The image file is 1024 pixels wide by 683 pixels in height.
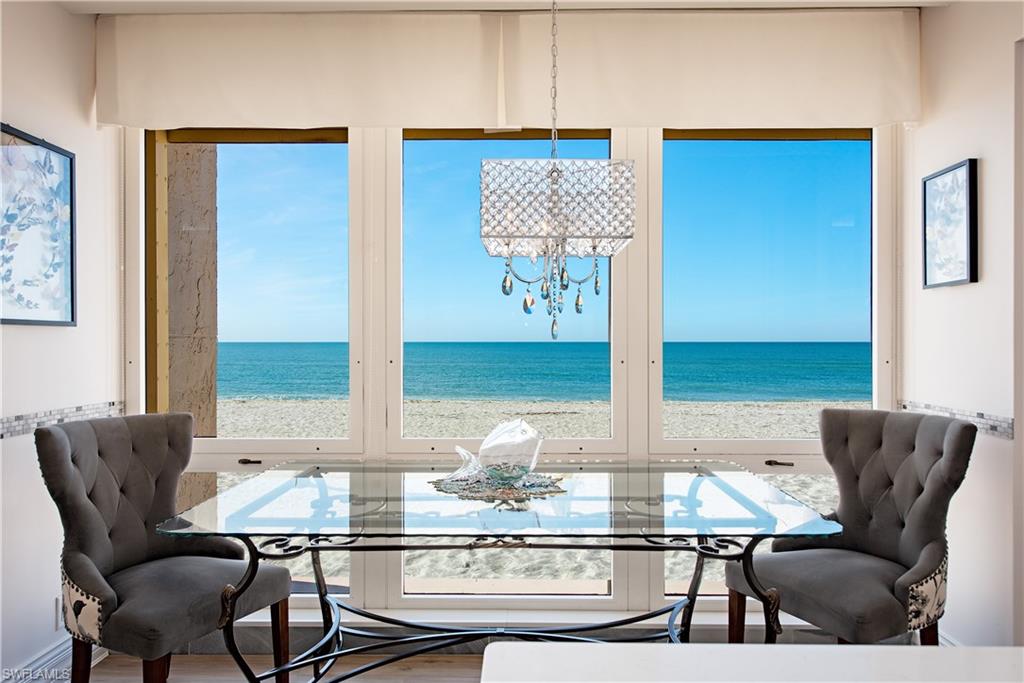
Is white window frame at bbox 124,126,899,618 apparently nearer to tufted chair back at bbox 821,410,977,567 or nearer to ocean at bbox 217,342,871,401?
ocean at bbox 217,342,871,401

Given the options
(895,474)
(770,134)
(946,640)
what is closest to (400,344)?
(770,134)

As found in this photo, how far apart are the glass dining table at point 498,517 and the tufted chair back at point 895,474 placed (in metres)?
0.39

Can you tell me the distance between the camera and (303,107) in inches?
122

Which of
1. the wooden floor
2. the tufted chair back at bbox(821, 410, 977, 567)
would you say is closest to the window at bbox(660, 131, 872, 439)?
the tufted chair back at bbox(821, 410, 977, 567)

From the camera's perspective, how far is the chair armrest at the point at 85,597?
2.18 metres

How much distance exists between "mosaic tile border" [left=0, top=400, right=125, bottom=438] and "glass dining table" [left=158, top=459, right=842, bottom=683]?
0.83m

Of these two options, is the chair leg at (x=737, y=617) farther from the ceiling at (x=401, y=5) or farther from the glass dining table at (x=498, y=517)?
the ceiling at (x=401, y=5)

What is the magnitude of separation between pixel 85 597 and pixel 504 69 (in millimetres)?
2363

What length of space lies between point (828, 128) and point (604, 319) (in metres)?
1.22

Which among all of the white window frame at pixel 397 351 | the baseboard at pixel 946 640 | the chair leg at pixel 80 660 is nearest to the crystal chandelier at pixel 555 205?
the white window frame at pixel 397 351

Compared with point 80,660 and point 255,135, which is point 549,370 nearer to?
point 255,135

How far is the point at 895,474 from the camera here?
263 cm

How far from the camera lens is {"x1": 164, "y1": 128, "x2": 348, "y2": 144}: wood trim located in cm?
333

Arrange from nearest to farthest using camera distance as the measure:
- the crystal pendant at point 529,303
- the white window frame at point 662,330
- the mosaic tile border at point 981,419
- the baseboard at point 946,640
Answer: the crystal pendant at point 529,303 < the mosaic tile border at point 981,419 < the baseboard at point 946,640 < the white window frame at point 662,330
